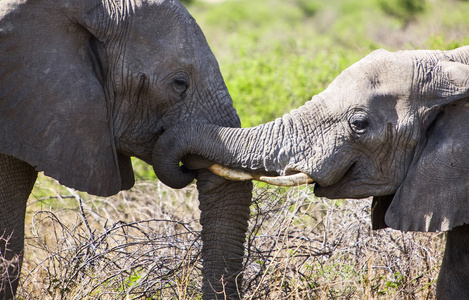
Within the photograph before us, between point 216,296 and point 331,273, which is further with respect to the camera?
point 331,273

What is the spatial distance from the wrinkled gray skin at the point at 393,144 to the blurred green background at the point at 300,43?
122 inches

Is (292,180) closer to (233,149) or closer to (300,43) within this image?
(233,149)

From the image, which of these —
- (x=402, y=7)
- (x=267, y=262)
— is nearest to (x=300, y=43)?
(x=402, y=7)

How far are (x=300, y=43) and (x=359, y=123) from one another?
28.5ft

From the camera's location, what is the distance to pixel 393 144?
3.35 meters

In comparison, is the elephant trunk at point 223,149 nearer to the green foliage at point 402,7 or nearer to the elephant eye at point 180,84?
the elephant eye at point 180,84

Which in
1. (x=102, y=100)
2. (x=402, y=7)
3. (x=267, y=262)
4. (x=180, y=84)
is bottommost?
(x=267, y=262)

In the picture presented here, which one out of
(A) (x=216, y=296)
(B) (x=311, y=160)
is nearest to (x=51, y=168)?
(A) (x=216, y=296)

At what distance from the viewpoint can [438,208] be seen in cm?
323

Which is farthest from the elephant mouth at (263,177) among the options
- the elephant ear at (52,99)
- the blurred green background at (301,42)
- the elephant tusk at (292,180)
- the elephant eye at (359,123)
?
the blurred green background at (301,42)

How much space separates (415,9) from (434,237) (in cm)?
1433

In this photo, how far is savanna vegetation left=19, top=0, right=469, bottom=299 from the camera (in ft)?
12.4

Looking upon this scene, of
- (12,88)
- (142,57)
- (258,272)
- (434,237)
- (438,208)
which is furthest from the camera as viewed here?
(434,237)

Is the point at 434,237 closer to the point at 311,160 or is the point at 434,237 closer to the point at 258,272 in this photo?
the point at 258,272
